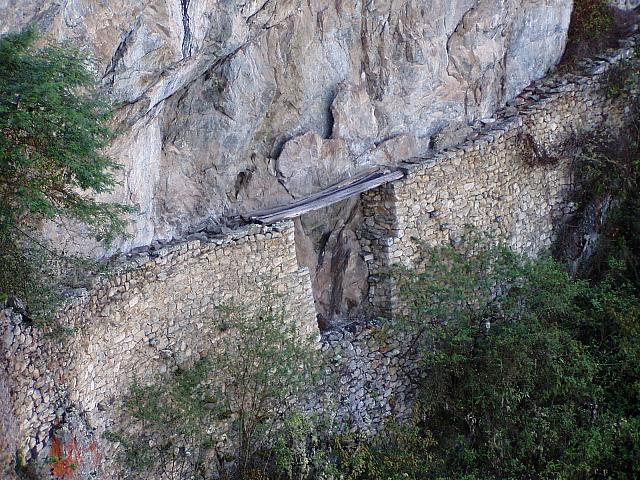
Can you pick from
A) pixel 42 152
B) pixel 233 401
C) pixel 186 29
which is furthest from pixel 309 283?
pixel 42 152

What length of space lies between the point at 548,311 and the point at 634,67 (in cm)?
465

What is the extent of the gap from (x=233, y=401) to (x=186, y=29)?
4.25 meters

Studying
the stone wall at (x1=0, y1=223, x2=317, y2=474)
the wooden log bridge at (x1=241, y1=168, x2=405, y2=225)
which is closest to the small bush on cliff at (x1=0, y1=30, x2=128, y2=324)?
the stone wall at (x1=0, y1=223, x2=317, y2=474)

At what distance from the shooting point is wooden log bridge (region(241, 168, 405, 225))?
1159 cm

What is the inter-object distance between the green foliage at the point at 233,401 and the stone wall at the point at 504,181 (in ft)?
6.56

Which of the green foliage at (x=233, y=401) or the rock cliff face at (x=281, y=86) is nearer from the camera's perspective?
the rock cliff face at (x=281, y=86)

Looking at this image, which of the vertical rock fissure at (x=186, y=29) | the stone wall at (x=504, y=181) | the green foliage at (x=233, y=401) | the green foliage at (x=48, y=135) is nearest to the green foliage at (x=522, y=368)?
the stone wall at (x=504, y=181)

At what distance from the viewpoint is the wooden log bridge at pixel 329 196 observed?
11.6m

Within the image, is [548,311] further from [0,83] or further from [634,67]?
[0,83]

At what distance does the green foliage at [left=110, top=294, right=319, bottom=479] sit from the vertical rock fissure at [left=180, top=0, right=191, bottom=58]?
2.96m

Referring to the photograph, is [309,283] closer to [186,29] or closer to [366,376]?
[366,376]

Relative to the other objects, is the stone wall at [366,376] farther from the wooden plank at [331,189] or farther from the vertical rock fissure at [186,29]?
the vertical rock fissure at [186,29]

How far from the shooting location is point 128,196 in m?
10.3

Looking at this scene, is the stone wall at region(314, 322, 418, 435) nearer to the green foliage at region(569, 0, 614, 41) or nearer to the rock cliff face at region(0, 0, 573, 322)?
the rock cliff face at region(0, 0, 573, 322)
